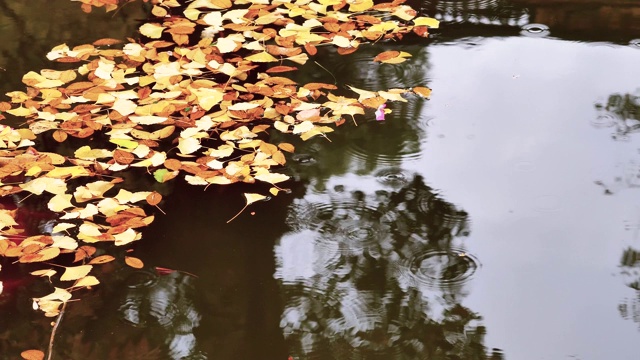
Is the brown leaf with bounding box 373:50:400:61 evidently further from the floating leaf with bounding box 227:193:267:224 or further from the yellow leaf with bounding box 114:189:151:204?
the yellow leaf with bounding box 114:189:151:204

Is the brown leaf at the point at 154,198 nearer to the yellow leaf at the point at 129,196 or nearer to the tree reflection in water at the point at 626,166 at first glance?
the yellow leaf at the point at 129,196

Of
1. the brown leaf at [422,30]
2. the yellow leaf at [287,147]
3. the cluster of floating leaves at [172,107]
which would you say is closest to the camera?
the cluster of floating leaves at [172,107]

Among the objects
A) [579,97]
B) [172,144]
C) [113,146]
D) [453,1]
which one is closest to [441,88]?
[579,97]

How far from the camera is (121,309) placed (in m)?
1.97

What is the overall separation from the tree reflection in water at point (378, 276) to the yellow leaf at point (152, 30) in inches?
50.6

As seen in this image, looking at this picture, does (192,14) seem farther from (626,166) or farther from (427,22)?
(626,166)

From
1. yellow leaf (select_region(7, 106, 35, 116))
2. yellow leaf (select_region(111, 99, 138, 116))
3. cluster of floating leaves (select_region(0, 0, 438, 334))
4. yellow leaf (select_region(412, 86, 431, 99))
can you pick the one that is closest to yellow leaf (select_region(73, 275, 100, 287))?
cluster of floating leaves (select_region(0, 0, 438, 334))

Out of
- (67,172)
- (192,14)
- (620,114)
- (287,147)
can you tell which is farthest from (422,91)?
(67,172)

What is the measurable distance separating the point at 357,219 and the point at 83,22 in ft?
6.07

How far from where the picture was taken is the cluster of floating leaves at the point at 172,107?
226 centimetres

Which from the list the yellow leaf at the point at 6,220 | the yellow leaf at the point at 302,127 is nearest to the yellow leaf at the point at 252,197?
the yellow leaf at the point at 302,127

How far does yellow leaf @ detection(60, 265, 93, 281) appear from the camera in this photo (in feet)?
6.73

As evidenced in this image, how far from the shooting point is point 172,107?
8.85 feet

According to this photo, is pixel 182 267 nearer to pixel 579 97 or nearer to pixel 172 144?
pixel 172 144
